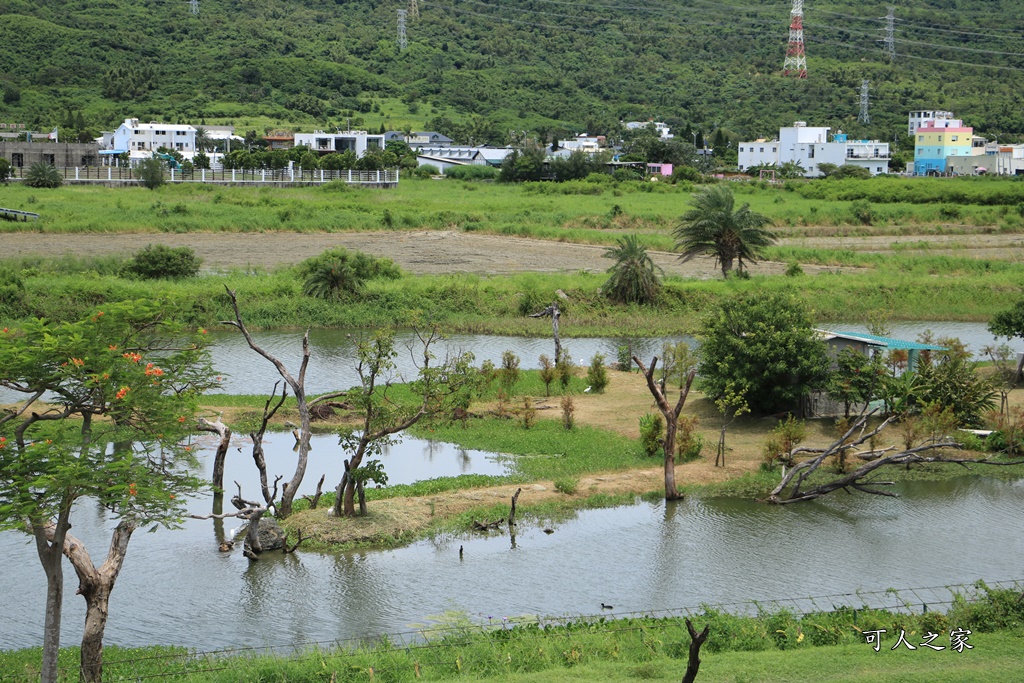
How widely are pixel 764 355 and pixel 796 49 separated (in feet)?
465

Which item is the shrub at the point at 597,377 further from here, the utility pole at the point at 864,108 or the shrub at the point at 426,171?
the utility pole at the point at 864,108

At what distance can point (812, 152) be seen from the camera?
108 m

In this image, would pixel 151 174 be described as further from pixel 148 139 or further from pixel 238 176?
pixel 148 139

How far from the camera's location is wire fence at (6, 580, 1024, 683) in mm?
13086

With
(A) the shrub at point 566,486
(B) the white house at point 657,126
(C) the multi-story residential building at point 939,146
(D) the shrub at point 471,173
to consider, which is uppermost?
(B) the white house at point 657,126

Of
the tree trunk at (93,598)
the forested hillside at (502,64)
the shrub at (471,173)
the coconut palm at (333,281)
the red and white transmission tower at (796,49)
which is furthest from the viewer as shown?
the red and white transmission tower at (796,49)

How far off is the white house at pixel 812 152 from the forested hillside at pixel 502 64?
18772 mm

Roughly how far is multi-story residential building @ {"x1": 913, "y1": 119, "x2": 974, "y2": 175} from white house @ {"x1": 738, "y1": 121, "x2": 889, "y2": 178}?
420 centimetres

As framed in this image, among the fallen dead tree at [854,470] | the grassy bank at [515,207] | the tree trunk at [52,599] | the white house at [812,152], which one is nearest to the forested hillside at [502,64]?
the white house at [812,152]

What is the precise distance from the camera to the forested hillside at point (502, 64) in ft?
412

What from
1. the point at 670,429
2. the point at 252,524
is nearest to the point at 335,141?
the point at 670,429

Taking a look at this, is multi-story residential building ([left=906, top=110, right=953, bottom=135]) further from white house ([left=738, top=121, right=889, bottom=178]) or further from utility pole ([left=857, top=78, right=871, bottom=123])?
white house ([left=738, top=121, right=889, bottom=178])

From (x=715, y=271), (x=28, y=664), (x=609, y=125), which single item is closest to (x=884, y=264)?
(x=715, y=271)

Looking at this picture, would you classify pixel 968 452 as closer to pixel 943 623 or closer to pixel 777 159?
pixel 943 623
